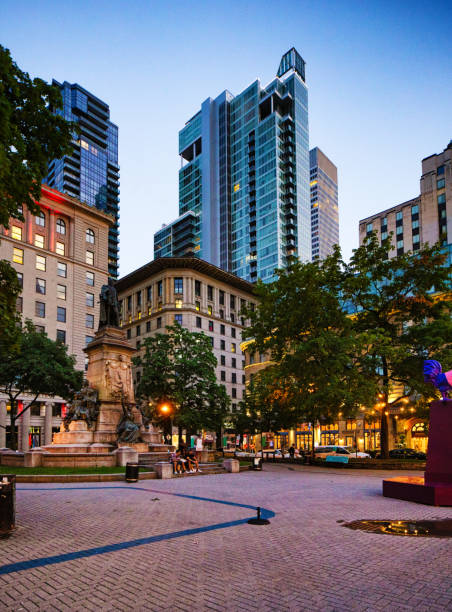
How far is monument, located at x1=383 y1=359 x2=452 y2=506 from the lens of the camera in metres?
13.9

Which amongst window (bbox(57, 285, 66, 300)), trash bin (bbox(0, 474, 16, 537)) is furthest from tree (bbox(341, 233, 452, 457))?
window (bbox(57, 285, 66, 300))

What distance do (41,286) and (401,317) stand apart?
47.4 m

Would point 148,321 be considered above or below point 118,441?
above

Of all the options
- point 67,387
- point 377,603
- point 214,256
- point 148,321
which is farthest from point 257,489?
point 214,256

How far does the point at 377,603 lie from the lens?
227 inches

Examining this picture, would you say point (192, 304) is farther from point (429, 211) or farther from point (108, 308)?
point (429, 211)

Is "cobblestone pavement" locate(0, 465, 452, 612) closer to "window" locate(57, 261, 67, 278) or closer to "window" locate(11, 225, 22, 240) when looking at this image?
"window" locate(11, 225, 22, 240)

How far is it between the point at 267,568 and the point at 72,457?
63.3 feet

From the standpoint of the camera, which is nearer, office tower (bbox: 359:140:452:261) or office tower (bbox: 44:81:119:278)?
office tower (bbox: 359:140:452:261)

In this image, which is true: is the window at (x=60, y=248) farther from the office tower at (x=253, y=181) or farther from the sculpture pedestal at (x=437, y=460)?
the office tower at (x=253, y=181)

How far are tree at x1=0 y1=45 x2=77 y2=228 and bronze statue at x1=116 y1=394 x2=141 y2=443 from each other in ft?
56.7

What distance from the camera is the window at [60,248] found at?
64125mm

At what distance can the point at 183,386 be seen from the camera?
43.6 metres

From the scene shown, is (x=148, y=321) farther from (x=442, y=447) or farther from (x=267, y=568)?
(x=267, y=568)
